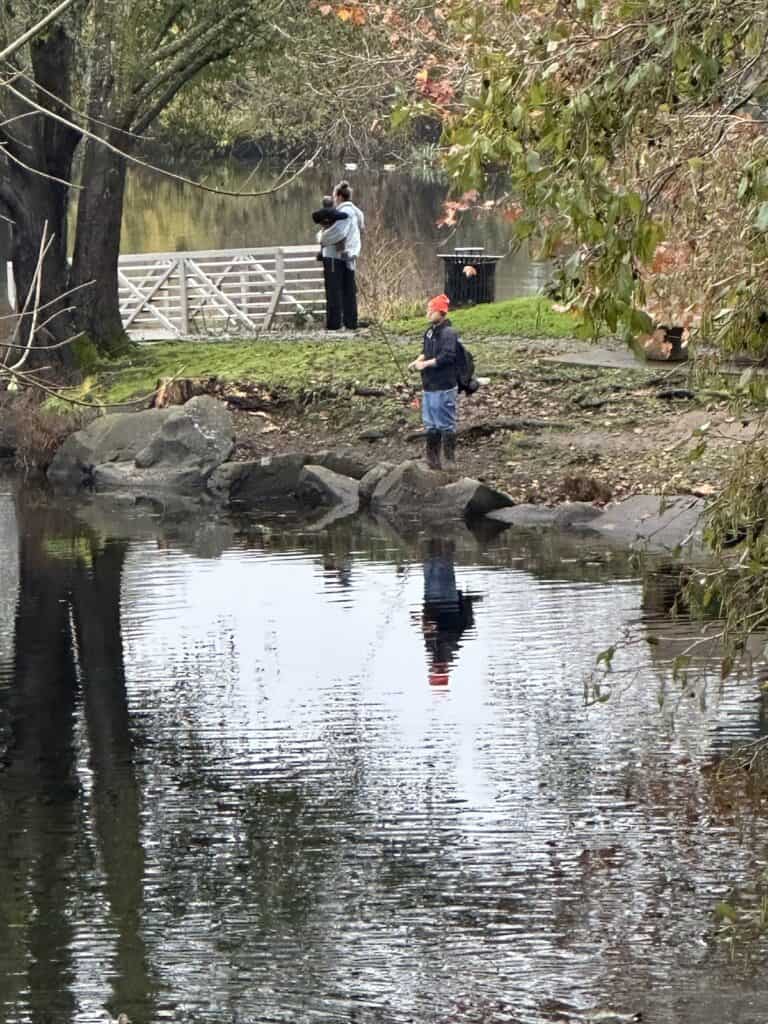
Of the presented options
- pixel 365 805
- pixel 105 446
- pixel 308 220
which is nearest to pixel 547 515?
pixel 105 446

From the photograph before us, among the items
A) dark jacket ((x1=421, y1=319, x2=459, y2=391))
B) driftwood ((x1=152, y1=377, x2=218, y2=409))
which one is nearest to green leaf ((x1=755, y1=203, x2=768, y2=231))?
dark jacket ((x1=421, y1=319, x2=459, y2=391))

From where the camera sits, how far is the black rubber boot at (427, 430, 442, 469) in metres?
18.9

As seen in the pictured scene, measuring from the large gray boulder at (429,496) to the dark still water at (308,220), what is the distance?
9.13 meters

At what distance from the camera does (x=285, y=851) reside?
923cm

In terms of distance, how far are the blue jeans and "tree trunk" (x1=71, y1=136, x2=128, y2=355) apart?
251 inches

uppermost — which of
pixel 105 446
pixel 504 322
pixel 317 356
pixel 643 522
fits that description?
pixel 504 322

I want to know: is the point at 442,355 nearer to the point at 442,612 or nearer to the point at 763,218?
the point at 442,612

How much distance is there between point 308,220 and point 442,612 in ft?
108

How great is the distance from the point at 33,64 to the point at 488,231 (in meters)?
22.3

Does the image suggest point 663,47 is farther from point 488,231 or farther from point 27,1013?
point 488,231

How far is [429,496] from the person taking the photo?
18.7m

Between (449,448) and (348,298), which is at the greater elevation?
(348,298)

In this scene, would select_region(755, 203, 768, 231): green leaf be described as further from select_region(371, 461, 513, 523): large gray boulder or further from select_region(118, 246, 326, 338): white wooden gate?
select_region(118, 246, 326, 338): white wooden gate

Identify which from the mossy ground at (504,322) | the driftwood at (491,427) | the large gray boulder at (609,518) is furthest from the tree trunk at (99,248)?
the large gray boulder at (609,518)
